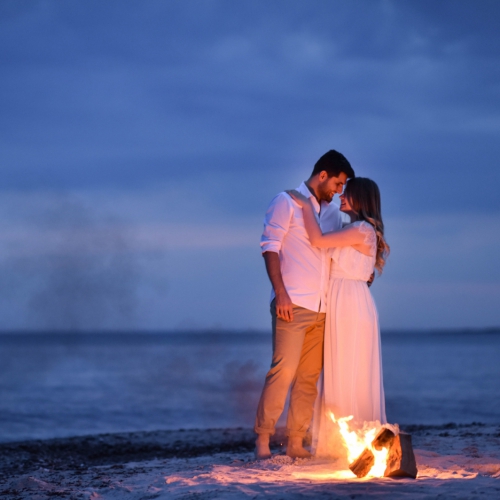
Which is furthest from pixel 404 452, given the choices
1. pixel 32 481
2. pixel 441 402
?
pixel 441 402

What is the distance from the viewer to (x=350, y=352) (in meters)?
4.90

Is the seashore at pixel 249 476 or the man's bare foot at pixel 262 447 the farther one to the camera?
the man's bare foot at pixel 262 447

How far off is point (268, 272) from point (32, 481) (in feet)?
7.24

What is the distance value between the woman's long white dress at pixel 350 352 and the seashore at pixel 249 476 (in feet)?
1.42

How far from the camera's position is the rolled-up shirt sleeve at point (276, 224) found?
4.90 m

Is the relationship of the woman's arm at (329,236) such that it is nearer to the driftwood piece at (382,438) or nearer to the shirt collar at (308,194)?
the shirt collar at (308,194)

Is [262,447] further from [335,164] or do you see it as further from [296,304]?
[335,164]

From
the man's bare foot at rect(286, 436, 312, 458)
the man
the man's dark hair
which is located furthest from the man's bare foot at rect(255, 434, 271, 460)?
the man's dark hair

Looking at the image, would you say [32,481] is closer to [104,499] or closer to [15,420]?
[104,499]

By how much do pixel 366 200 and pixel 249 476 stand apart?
2188mm

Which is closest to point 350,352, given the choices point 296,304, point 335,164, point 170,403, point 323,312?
point 323,312

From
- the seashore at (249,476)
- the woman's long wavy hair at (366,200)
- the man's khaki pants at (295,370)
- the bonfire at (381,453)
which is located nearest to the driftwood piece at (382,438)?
the bonfire at (381,453)

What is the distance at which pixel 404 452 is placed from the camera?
3891 millimetres

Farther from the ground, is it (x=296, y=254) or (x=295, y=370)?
(x=296, y=254)
